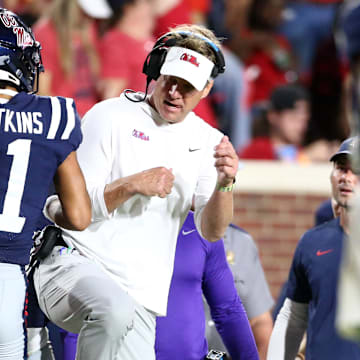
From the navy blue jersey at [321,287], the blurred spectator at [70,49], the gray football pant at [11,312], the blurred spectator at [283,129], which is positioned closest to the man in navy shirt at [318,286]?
the navy blue jersey at [321,287]

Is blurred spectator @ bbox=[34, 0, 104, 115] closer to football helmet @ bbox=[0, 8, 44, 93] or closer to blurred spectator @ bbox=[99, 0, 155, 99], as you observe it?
blurred spectator @ bbox=[99, 0, 155, 99]

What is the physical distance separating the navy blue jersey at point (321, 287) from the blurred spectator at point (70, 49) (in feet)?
13.5

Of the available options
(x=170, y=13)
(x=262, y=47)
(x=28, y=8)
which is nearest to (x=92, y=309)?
(x=28, y=8)

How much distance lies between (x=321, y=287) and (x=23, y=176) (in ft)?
5.31

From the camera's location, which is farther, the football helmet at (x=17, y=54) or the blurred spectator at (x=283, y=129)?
the blurred spectator at (x=283, y=129)

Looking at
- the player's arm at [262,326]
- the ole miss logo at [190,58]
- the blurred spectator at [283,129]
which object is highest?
the blurred spectator at [283,129]

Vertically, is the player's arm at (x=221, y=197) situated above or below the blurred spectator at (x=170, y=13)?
below

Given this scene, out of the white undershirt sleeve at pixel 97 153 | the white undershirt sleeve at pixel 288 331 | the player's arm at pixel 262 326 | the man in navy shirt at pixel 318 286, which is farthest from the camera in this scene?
the player's arm at pixel 262 326

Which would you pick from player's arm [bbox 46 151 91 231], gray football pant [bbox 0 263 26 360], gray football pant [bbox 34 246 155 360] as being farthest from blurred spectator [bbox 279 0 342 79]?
gray football pant [bbox 0 263 26 360]

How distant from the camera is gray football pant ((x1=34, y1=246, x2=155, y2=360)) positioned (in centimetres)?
321

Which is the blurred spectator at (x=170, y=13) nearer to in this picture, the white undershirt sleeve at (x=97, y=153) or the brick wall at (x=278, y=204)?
the brick wall at (x=278, y=204)

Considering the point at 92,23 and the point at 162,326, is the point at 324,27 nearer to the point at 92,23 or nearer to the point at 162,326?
the point at 92,23

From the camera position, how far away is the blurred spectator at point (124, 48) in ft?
27.1

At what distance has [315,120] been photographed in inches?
357
